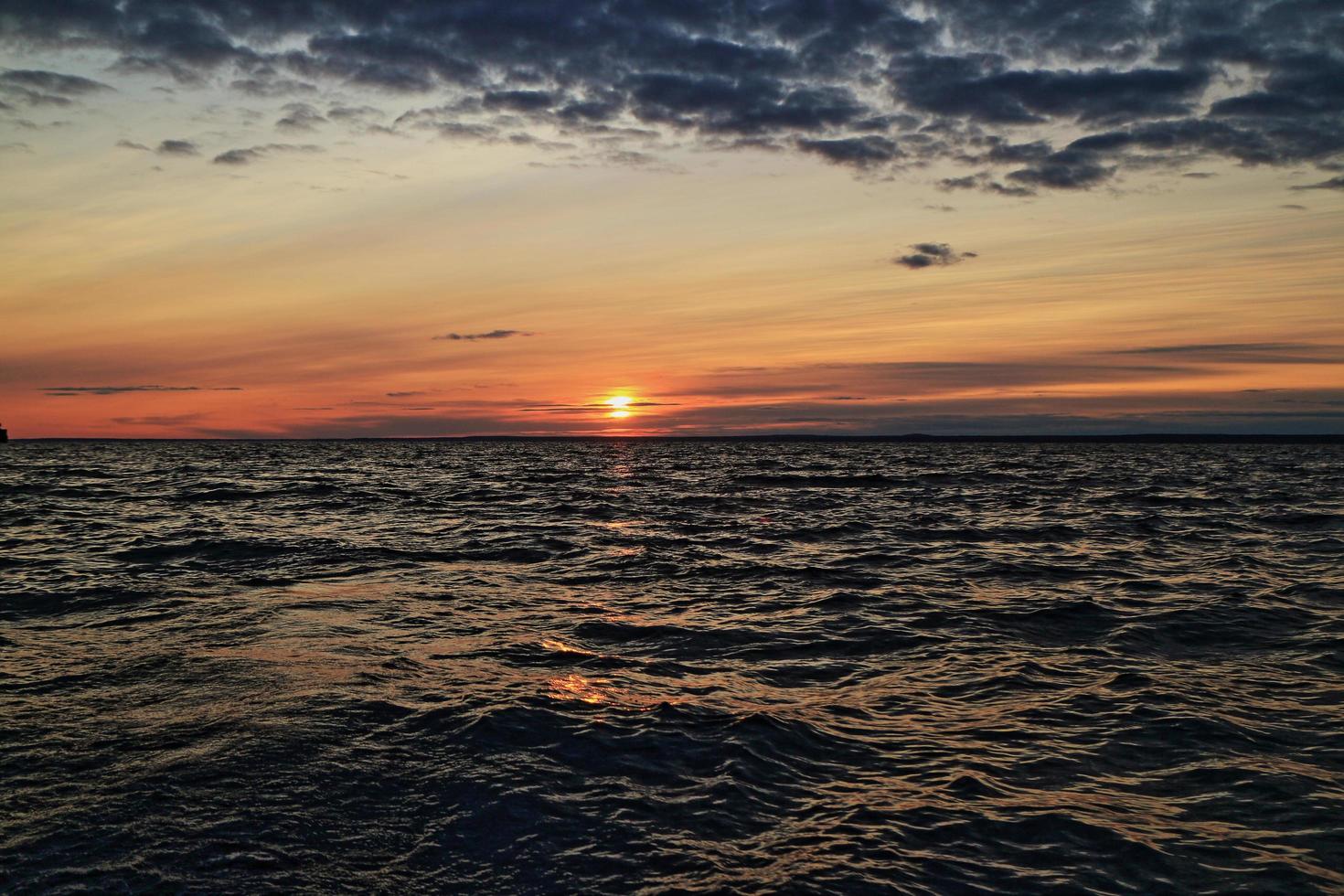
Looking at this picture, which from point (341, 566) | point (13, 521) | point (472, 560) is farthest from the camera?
point (13, 521)

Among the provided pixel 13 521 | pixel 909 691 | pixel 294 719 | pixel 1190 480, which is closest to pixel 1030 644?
pixel 909 691

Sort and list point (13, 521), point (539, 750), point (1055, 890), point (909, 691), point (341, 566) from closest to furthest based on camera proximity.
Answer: point (1055, 890) < point (539, 750) < point (909, 691) < point (341, 566) < point (13, 521)

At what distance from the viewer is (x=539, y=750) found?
A: 8.42 metres

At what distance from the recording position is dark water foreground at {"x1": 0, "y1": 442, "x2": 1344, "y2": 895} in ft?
20.6

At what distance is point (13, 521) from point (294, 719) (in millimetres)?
27214

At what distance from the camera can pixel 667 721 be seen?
9344 millimetres

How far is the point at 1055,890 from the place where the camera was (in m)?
5.96

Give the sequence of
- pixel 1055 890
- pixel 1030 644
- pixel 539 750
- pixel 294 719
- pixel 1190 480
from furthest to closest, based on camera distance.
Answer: pixel 1190 480 → pixel 1030 644 → pixel 294 719 → pixel 539 750 → pixel 1055 890

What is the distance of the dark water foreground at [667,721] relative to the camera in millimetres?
6270

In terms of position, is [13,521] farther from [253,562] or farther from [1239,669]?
[1239,669]

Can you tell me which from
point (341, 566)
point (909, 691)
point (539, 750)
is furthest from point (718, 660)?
point (341, 566)

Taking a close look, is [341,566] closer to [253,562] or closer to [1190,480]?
[253,562]

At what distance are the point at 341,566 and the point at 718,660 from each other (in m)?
11.1

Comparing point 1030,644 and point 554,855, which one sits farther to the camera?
point 1030,644
